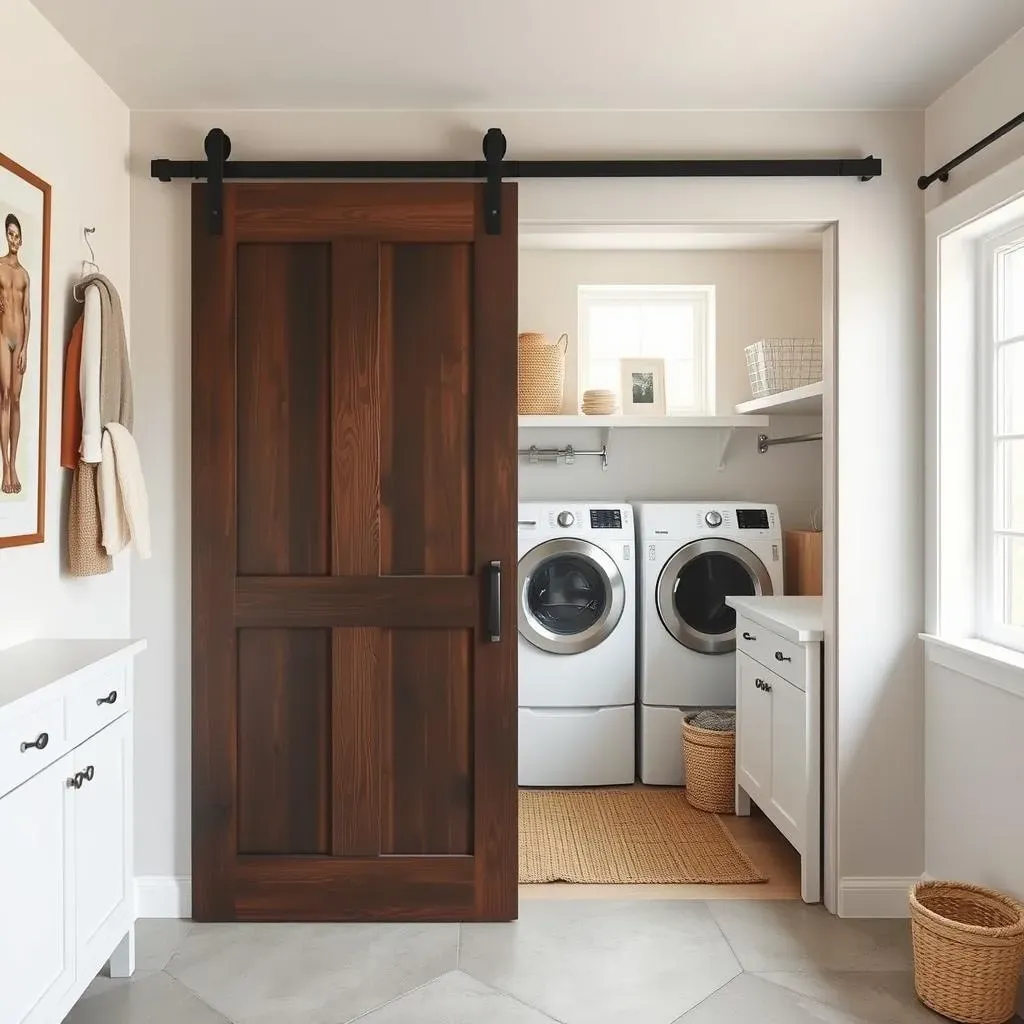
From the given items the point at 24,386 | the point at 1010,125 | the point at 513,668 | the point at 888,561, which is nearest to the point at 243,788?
the point at 513,668

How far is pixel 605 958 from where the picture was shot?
2535 mm

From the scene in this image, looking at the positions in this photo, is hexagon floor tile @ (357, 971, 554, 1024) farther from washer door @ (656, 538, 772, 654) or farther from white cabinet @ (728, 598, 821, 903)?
washer door @ (656, 538, 772, 654)

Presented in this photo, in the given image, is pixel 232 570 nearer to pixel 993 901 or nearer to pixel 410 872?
pixel 410 872

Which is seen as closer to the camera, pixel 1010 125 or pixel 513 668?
pixel 1010 125

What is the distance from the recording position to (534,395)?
164 inches

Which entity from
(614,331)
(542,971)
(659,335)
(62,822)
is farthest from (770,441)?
(62,822)

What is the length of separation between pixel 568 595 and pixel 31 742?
8.26 feet

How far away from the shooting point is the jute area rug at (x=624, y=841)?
310cm

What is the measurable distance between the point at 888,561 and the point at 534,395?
1.85m

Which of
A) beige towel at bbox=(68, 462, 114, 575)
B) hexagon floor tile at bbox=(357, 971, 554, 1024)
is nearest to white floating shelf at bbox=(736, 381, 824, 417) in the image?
hexagon floor tile at bbox=(357, 971, 554, 1024)

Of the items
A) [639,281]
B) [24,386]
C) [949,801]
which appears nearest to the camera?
[24,386]

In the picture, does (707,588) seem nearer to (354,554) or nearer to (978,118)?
(354,554)

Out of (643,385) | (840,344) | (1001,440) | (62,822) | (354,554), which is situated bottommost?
(62,822)

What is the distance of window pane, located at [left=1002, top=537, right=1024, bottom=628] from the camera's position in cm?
248
